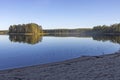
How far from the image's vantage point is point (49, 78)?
42.2ft

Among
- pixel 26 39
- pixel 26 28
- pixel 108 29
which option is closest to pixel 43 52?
pixel 26 39

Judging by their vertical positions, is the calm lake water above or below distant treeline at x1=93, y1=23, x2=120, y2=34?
below

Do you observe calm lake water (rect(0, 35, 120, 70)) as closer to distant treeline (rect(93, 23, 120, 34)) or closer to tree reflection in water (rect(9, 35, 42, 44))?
tree reflection in water (rect(9, 35, 42, 44))

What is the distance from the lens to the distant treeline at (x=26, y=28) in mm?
162625

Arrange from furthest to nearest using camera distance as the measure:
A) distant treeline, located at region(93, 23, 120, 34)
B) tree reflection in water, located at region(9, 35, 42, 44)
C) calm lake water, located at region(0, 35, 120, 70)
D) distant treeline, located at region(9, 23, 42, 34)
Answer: distant treeline, located at region(9, 23, 42, 34) → distant treeline, located at region(93, 23, 120, 34) → tree reflection in water, located at region(9, 35, 42, 44) → calm lake water, located at region(0, 35, 120, 70)

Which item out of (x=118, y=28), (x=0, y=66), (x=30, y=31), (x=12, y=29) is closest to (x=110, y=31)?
(x=118, y=28)

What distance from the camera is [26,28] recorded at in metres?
164

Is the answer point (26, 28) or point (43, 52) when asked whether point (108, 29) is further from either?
point (43, 52)

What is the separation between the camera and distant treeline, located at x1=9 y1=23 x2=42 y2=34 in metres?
163

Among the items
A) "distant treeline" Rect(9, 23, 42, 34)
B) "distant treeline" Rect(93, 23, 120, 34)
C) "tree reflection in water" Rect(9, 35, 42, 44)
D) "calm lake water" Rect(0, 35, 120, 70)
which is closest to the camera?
"calm lake water" Rect(0, 35, 120, 70)

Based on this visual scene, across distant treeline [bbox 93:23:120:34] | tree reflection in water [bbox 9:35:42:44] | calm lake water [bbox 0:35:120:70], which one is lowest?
calm lake water [bbox 0:35:120:70]

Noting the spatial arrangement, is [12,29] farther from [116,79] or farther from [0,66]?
[116,79]

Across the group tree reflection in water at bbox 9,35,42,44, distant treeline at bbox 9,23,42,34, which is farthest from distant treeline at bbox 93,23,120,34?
tree reflection in water at bbox 9,35,42,44

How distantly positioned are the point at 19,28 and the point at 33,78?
531 feet
